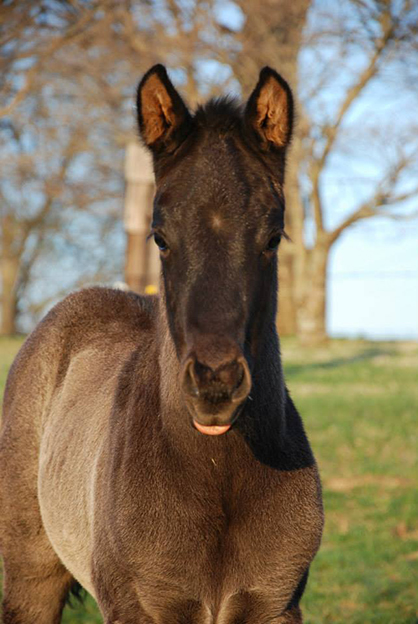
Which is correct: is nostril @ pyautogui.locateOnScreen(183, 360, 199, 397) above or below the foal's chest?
above

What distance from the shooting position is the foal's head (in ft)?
8.32

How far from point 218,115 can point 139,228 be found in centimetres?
716

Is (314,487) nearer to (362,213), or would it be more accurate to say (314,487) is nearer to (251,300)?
(251,300)

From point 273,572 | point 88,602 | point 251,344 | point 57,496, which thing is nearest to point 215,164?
point 251,344

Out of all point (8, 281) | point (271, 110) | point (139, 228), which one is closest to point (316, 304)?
point (8, 281)

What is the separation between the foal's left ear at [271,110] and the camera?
313 centimetres

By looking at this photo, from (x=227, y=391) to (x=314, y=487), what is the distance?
86 cm

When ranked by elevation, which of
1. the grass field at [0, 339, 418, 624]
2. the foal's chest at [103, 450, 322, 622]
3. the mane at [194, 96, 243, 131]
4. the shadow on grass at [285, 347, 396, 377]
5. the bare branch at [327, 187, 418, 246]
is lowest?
the grass field at [0, 339, 418, 624]

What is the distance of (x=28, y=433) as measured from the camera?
430 cm

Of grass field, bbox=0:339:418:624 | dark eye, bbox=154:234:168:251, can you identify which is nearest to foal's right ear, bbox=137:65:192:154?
dark eye, bbox=154:234:168:251

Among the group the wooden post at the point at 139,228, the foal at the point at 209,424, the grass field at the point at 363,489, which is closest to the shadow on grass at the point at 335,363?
the grass field at the point at 363,489

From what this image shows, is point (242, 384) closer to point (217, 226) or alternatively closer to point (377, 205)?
point (217, 226)

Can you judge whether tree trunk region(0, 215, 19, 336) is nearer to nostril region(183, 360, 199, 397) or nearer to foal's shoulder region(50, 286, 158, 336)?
foal's shoulder region(50, 286, 158, 336)

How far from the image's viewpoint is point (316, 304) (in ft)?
69.3
